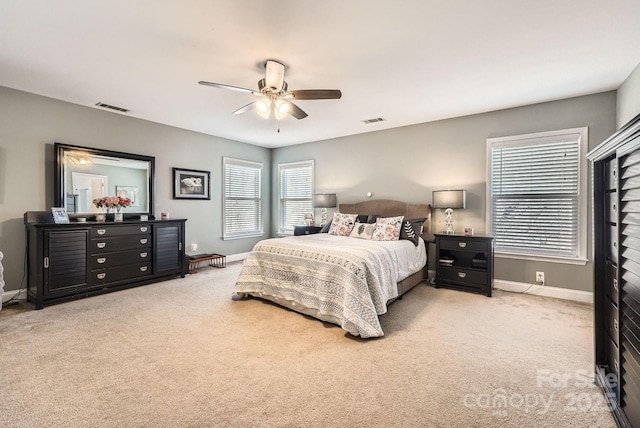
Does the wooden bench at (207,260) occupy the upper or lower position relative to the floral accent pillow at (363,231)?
lower

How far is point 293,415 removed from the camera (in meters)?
1.68

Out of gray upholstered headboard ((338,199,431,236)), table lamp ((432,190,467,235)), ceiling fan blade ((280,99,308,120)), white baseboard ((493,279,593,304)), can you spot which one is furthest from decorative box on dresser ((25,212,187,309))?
white baseboard ((493,279,593,304))

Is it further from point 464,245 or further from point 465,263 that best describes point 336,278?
point 465,263

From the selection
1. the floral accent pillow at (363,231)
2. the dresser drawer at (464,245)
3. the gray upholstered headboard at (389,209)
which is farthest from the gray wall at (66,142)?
the dresser drawer at (464,245)

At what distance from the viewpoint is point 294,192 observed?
670 centimetres

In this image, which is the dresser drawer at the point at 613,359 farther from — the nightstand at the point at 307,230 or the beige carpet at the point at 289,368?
the nightstand at the point at 307,230

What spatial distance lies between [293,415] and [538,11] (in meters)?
3.18

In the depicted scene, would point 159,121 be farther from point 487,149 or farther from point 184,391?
point 487,149

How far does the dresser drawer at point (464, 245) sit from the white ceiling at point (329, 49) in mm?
1884

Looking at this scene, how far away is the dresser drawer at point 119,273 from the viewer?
387cm

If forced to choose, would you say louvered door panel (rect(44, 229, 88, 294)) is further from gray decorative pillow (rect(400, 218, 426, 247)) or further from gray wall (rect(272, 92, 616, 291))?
gray decorative pillow (rect(400, 218, 426, 247))

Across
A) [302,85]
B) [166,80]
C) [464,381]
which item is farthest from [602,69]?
[166,80]

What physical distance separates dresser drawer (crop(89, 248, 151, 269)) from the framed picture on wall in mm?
1241

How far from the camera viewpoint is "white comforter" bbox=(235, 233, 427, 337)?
8.98 feet
